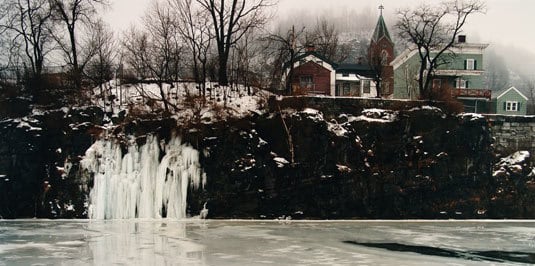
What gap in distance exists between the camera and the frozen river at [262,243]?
14836mm

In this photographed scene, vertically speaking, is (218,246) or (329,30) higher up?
(329,30)

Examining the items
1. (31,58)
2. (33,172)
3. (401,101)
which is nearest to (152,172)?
(33,172)

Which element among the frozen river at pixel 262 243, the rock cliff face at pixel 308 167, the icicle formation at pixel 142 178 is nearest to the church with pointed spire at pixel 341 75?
the rock cliff face at pixel 308 167

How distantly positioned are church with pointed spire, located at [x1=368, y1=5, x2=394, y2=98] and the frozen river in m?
13.0

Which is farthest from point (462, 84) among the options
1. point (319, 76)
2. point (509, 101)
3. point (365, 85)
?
point (319, 76)

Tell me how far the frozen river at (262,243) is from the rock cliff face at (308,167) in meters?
1.32

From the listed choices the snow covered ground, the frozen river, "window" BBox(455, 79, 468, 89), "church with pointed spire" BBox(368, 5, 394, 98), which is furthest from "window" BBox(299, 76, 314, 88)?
the frozen river

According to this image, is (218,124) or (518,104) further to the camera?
(518,104)

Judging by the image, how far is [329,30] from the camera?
49.1 metres

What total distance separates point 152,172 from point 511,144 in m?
18.0

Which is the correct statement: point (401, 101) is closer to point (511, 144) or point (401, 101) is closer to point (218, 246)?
point (511, 144)

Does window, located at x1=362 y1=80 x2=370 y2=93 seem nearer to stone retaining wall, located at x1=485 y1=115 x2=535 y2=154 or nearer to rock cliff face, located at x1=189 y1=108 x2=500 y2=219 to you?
stone retaining wall, located at x1=485 y1=115 x2=535 y2=154

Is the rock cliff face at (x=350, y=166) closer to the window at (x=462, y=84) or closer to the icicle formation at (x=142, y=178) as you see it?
the icicle formation at (x=142, y=178)

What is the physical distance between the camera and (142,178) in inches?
969
